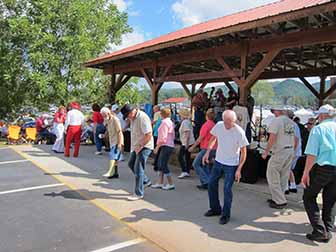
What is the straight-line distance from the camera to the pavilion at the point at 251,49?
6.16m

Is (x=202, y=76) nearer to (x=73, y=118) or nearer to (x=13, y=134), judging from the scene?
(x=73, y=118)

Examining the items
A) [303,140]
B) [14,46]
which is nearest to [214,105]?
[303,140]

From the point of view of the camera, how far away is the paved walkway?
4043 mm

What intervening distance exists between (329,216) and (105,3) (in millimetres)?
19640

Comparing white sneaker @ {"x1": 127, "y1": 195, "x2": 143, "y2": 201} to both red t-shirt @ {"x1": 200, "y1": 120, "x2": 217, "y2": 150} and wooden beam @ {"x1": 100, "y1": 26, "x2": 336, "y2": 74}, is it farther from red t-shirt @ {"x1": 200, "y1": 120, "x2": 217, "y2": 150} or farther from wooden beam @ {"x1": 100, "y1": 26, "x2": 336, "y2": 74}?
wooden beam @ {"x1": 100, "y1": 26, "x2": 336, "y2": 74}

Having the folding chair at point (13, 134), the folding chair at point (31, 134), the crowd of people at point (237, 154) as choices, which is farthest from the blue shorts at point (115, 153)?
the folding chair at point (13, 134)

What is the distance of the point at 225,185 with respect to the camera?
473 cm

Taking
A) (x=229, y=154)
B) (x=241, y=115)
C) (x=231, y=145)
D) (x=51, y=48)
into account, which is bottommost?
(x=229, y=154)

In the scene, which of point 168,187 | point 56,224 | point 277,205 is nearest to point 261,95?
point 168,187

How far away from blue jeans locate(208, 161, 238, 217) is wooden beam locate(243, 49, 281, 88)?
10.4 feet

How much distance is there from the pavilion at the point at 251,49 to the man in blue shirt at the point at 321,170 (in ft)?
6.48

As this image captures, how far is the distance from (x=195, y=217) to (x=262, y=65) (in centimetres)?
371

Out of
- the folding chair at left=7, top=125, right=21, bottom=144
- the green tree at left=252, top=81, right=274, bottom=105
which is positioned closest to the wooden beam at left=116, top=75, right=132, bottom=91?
the folding chair at left=7, top=125, right=21, bottom=144

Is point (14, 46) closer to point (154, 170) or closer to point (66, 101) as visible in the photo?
point (66, 101)
